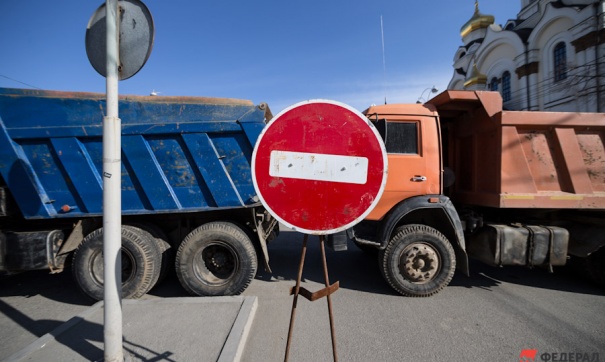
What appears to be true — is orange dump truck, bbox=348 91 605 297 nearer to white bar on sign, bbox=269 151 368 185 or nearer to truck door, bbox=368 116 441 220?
truck door, bbox=368 116 441 220

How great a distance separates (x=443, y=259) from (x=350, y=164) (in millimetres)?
2890

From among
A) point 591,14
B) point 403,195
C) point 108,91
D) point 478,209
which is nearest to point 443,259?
point 403,195

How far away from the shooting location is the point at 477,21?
2302cm

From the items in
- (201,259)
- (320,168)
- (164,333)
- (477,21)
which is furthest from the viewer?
(477,21)

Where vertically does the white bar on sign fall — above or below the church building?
below

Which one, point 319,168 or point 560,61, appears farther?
point 560,61

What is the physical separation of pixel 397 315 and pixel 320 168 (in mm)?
2533

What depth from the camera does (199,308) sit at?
3.13 metres

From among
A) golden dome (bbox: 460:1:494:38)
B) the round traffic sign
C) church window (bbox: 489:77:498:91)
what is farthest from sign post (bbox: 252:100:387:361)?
golden dome (bbox: 460:1:494:38)

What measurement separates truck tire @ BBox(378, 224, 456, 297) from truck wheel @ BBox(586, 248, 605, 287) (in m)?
2.28

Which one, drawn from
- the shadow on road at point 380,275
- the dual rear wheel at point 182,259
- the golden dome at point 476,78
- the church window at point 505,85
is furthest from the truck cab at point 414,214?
the golden dome at point 476,78

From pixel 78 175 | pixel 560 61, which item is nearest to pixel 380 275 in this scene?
pixel 78 175

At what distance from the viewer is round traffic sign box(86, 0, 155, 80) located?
6.87 feet

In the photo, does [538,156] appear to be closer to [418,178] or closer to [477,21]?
[418,178]
